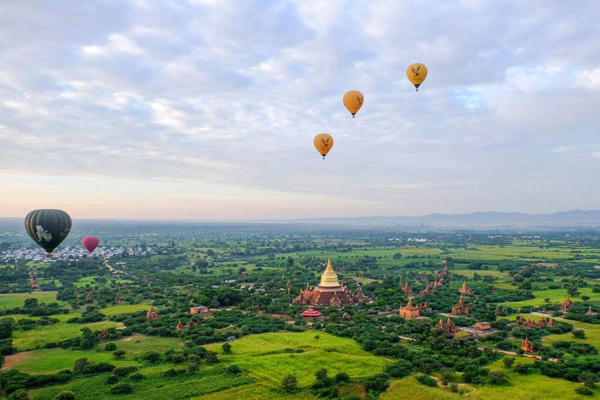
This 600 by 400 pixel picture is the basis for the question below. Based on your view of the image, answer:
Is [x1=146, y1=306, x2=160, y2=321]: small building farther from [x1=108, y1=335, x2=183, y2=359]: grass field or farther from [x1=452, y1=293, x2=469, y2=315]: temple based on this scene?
[x1=452, y1=293, x2=469, y2=315]: temple

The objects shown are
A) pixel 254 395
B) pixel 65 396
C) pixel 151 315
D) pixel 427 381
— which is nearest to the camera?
pixel 65 396

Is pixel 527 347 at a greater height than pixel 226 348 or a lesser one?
greater

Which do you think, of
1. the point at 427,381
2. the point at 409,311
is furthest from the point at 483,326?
the point at 427,381

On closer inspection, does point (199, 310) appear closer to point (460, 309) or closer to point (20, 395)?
point (20, 395)

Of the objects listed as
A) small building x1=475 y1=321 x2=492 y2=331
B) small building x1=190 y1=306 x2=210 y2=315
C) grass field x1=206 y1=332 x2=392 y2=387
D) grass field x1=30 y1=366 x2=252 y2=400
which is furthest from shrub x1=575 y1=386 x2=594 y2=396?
small building x1=190 y1=306 x2=210 y2=315

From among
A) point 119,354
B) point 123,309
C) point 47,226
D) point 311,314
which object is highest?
point 47,226

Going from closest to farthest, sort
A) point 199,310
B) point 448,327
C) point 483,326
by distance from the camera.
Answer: point 448,327
point 483,326
point 199,310

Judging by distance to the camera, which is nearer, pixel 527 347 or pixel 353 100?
pixel 527 347
